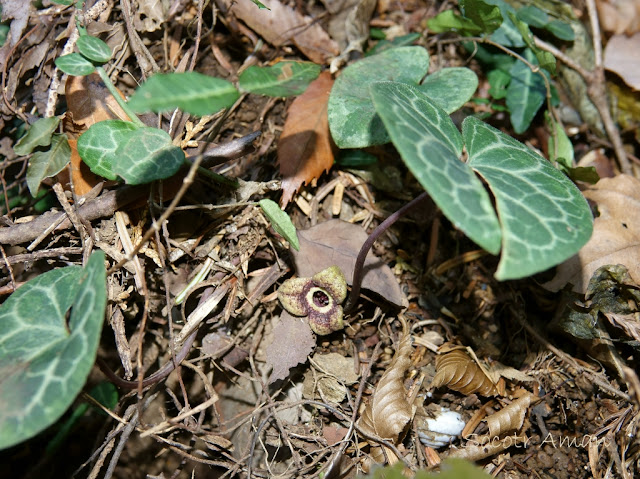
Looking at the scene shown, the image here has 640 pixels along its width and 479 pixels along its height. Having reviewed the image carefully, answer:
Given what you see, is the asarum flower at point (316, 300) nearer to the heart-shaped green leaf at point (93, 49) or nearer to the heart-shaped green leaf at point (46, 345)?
the heart-shaped green leaf at point (46, 345)

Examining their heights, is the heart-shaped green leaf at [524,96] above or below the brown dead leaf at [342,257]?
above

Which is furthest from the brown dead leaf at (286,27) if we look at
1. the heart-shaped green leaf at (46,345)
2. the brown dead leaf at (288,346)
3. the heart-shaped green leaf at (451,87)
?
the heart-shaped green leaf at (46,345)

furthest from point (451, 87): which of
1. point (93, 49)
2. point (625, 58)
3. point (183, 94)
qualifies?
point (93, 49)

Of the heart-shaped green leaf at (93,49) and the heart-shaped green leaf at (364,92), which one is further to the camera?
the heart-shaped green leaf at (364,92)

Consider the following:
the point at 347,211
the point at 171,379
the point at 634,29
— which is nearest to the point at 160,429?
the point at 171,379

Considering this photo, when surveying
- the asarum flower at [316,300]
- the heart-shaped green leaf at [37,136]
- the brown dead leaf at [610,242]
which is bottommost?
the asarum flower at [316,300]

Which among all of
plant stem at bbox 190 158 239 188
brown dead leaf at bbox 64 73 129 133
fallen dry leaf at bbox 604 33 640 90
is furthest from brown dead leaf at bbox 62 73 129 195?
fallen dry leaf at bbox 604 33 640 90

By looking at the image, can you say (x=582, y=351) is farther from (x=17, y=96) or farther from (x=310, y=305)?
(x=17, y=96)
